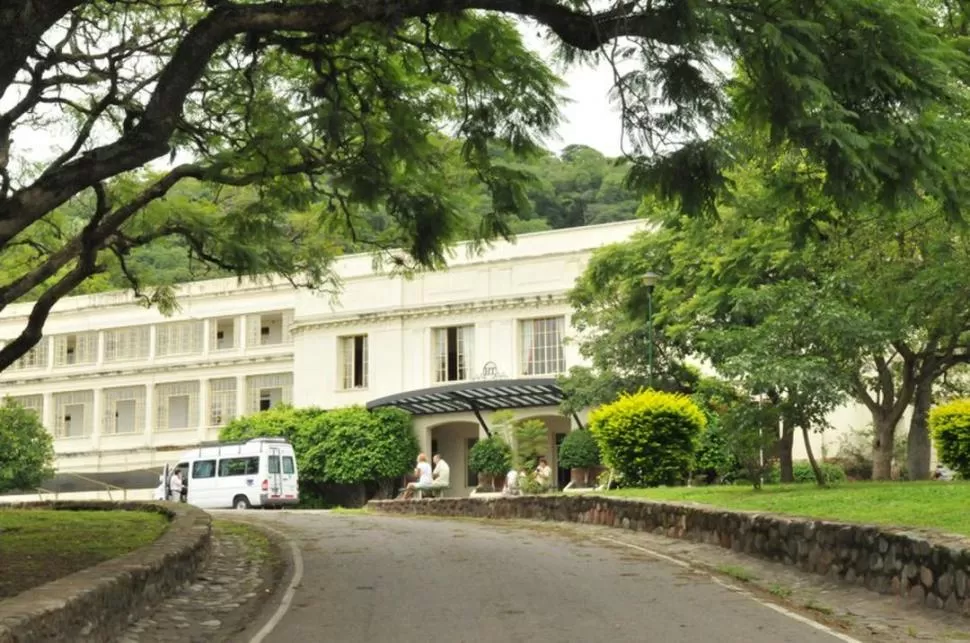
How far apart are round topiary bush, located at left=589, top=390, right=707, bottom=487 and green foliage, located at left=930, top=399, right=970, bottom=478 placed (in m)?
5.05

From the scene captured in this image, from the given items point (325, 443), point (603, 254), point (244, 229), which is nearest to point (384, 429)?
point (325, 443)

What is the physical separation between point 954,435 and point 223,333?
1588 inches

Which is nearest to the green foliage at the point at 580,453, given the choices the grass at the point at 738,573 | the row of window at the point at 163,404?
the row of window at the point at 163,404

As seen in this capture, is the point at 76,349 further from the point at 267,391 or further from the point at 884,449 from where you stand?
the point at 884,449

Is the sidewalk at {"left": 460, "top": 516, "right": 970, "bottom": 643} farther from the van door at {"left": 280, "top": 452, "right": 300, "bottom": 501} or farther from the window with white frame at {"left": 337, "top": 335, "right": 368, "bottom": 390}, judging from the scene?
the window with white frame at {"left": 337, "top": 335, "right": 368, "bottom": 390}

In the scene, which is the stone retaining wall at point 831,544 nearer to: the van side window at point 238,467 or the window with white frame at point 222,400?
the van side window at point 238,467

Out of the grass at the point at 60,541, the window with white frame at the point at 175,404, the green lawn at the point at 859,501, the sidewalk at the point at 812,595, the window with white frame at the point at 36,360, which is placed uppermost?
the window with white frame at the point at 36,360

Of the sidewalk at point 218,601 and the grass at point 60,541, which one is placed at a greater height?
the grass at point 60,541

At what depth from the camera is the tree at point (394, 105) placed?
10305 millimetres

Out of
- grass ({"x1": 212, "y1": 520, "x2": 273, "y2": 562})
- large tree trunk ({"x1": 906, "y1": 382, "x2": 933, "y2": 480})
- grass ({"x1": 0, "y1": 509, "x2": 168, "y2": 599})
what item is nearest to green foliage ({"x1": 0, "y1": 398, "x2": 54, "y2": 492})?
grass ({"x1": 212, "y1": 520, "x2": 273, "y2": 562})

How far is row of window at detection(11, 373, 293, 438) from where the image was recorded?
183 ft

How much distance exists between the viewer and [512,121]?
13.8m

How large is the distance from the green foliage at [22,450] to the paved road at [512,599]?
3608 centimetres

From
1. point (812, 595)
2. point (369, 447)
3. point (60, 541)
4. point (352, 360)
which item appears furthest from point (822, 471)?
point (352, 360)
